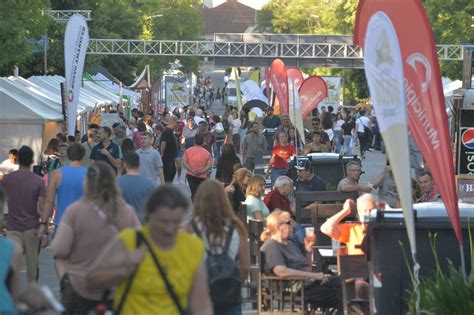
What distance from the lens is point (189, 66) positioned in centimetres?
12000

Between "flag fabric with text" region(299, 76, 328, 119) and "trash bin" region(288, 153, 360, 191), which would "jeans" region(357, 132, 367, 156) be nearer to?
"flag fabric with text" region(299, 76, 328, 119)

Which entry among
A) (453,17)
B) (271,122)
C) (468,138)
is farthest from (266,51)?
(468,138)

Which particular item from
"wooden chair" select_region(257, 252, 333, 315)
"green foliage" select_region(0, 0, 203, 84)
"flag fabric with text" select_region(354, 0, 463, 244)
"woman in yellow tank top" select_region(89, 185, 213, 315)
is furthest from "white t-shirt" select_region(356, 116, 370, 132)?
"woman in yellow tank top" select_region(89, 185, 213, 315)

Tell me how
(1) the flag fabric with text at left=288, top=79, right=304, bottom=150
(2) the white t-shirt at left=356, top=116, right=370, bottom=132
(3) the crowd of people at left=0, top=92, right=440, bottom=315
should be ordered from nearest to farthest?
(3) the crowd of people at left=0, top=92, right=440, bottom=315
(1) the flag fabric with text at left=288, top=79, right=304, bottom=150
(2) the white t-shirt at left=356, top=116, right=370, bottom=132

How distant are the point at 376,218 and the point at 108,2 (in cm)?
5228

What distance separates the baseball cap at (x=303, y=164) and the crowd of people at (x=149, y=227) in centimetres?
3

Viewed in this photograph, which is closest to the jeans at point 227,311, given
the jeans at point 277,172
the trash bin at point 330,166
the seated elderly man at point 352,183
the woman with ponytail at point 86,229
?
the woman with ponytail at point 86,229

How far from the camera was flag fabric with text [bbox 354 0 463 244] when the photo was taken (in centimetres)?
923

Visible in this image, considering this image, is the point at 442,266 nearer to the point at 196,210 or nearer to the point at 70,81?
the point at 196,210

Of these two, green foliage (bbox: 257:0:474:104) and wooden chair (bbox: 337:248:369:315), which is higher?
green foliage (bbox: 257:0:474:104)

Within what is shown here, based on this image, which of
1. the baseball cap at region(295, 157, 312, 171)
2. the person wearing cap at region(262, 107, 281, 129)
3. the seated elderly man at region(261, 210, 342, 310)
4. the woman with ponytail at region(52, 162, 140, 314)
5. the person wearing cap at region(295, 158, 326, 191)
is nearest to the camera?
the woman with ponytail at region(52, 162, 140, 314)

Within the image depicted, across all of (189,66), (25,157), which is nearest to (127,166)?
(25,157)

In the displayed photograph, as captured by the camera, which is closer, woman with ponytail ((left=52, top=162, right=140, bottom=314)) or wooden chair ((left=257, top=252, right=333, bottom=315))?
woman with ponytail ((left=52, top=162, right=140, bottom=314))

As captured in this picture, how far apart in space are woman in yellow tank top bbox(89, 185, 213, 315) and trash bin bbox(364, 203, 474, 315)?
4.17 metres
